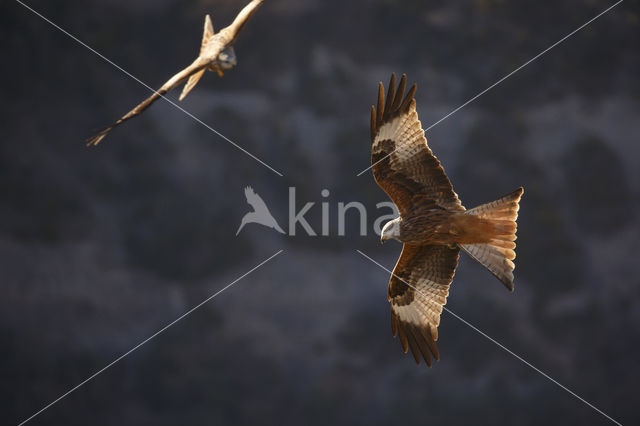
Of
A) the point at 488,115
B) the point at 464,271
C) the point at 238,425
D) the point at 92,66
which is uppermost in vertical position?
the point at 92,66

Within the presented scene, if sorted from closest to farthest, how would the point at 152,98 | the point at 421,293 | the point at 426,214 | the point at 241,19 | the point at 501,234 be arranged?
the point at 152,98 → the point at 501,234 → the point at 426,214 → the point at 241,19 → the point at 421,293

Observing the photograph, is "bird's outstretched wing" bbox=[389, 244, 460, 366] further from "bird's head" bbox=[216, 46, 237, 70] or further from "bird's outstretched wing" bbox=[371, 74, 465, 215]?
Result: "bird's head" bbox=[216, 46, 237, 70]

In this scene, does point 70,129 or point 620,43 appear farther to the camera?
point 620,43

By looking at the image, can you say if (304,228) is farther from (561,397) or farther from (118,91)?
(561,397)

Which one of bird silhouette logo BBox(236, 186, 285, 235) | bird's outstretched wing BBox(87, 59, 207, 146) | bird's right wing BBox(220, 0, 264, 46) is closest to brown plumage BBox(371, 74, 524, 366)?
bird's right wing BBox(220, 0, 264, 46)

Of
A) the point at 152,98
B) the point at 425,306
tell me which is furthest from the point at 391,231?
the point at 152,98

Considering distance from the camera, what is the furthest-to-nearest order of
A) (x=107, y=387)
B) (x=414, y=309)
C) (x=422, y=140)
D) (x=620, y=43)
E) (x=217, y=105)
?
(x=620, y=43)
(x=217, y=105)
(x=107, y=387)
(x=414, y=309)
(x=422, y=140)

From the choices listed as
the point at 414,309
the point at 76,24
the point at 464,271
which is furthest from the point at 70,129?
the point at 414,309

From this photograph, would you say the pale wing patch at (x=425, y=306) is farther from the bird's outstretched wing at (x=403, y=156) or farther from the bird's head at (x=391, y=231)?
the bird's outstretched wing at (x=403, y=156)

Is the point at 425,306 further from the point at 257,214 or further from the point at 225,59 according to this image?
the point at 257,214
